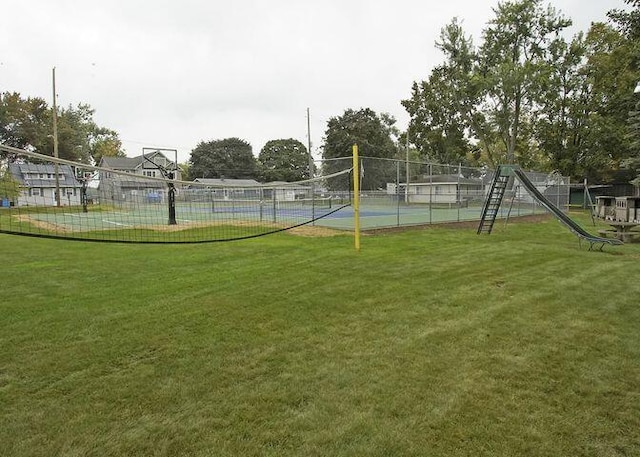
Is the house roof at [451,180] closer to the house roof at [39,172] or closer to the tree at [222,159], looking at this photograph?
the house roof at [39,172]

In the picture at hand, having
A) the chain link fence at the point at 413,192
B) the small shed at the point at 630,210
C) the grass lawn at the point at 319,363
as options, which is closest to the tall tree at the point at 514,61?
the chain link fence at the point at 413,192

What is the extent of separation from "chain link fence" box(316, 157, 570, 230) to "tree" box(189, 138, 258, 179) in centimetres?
4951

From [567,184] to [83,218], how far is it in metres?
24.3

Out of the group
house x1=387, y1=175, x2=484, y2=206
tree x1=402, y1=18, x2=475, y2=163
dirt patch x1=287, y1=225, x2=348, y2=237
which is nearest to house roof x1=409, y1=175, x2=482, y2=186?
house x1=387, y1=175, x2=484, y2=206

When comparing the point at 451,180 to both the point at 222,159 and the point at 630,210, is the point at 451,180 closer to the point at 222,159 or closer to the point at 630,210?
the point at 630,210

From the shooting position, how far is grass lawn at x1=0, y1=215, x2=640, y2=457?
2.10m

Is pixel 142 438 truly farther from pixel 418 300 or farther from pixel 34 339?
pixel 418 300

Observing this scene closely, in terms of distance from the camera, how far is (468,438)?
2086mm

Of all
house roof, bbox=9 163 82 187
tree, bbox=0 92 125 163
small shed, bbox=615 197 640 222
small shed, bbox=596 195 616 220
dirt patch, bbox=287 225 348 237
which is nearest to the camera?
dirt patch, bbox=287 225 348 237

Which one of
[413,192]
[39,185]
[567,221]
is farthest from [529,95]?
[39,185]

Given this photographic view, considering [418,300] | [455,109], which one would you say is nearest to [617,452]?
[418,300]

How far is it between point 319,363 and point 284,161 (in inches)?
2562

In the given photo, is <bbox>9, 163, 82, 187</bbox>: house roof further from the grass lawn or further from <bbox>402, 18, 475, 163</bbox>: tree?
<bbox>402, 18, 475, 163</bbox>: tree

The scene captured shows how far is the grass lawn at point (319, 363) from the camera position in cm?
210
